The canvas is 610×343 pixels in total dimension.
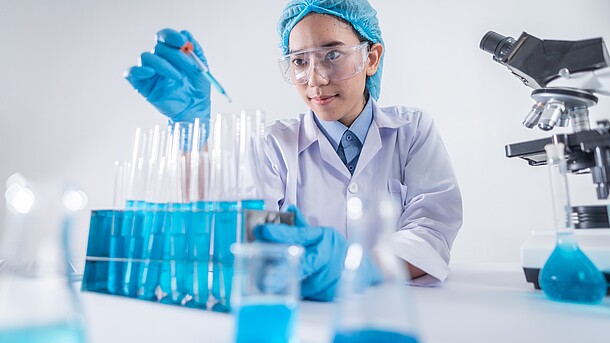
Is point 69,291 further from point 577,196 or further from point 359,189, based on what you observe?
point 577,196

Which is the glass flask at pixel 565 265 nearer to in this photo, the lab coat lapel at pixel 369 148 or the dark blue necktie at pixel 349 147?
the lab coat lapel at pixel 369 148

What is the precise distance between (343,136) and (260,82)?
173 cm

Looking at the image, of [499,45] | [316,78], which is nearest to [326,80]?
[316,78]

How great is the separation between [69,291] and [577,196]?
2.92 meters

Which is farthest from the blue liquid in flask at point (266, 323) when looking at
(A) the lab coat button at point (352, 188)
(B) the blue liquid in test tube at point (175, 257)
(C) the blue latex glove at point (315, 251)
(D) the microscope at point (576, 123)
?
(A) the lab coat button at point (352, 188)

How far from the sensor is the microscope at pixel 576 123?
1.02 meters

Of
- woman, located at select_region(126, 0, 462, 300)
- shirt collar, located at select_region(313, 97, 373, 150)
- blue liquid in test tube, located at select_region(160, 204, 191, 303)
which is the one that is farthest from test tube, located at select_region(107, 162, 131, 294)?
shirt collar, located at select_region(313, 97, 373, 150)

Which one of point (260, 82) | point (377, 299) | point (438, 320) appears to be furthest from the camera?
point (260, 82)

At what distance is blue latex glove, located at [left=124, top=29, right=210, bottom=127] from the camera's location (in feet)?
4.15

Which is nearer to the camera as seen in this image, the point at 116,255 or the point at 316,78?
the point at 116,255

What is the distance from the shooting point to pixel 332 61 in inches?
66.2

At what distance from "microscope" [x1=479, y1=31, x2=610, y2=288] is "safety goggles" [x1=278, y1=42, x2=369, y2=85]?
645 mm

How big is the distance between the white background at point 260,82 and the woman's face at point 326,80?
1.43 metres

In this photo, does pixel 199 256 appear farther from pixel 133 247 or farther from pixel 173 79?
pixel 173 79
